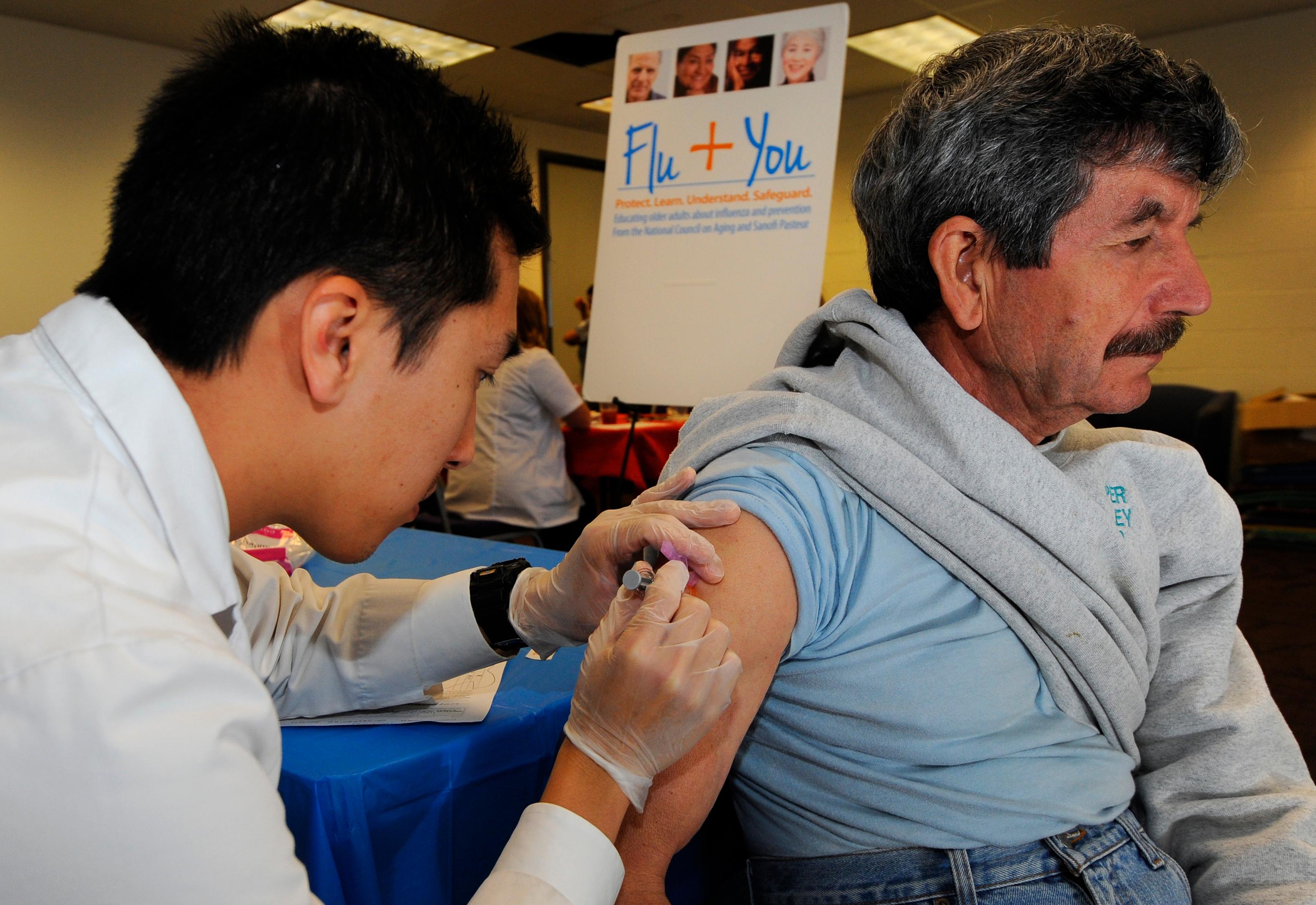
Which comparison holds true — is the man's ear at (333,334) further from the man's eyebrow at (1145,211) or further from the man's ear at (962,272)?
the man's eyebrow at (1145,211)

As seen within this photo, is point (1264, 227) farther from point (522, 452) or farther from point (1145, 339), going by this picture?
point (1145, 339)

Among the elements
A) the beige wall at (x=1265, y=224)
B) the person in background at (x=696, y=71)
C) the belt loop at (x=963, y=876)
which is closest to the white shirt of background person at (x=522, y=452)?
the person in background at (x=696, y=71)

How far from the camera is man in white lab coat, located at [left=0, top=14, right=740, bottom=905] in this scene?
510mm

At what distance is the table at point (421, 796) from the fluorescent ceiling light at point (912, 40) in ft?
17.4

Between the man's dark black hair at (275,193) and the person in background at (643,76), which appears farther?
the person in background at (643,76)

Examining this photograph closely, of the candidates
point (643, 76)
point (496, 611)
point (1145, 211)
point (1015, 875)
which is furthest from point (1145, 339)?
point (643, 76)

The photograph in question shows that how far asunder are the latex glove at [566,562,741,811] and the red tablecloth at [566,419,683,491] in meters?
2.84

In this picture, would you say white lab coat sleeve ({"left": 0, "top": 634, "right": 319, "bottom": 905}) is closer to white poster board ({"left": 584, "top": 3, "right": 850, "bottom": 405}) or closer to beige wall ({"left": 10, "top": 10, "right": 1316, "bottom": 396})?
white poster board ({"left": 584, "top": 3, "right": 850, "bottom": 405})

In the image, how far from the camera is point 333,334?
73 centimetres

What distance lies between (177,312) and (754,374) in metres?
1.85

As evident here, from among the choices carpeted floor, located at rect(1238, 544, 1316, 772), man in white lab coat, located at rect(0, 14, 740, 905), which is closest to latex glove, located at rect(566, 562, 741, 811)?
man in white lab coat, located at rect(0, 14, 740, 905)

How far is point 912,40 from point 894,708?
5.70m

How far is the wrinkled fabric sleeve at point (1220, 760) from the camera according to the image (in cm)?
98

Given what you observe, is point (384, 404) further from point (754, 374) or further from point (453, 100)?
point (754, 374)
